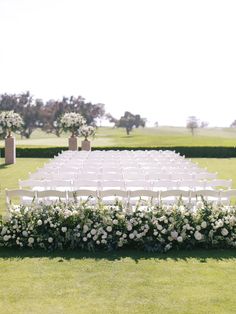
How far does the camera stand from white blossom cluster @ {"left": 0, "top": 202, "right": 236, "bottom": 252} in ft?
29.9

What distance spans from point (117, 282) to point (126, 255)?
57.4 inches

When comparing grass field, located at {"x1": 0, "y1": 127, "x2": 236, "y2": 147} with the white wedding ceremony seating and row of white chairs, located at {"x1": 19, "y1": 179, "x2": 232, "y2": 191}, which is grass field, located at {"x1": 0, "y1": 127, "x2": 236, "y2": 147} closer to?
the white wedding ceremony seating

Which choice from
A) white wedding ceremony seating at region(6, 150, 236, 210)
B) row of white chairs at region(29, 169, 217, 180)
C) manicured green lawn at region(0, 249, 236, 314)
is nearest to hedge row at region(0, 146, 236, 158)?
white wedding ceremony seating at region(6, 150, 236, 210)

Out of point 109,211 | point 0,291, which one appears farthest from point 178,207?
point 0,291

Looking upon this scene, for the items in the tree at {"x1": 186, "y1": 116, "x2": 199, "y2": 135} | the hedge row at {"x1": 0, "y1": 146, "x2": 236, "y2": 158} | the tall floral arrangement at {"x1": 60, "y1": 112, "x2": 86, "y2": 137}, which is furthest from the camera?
the tree at {"x1": 186, "y1": 116, "x2": 199, "y2": 135}

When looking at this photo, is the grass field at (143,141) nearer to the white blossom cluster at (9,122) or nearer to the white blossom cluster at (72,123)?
the white blossom cluster at (72,123)

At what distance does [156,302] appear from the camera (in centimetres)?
655

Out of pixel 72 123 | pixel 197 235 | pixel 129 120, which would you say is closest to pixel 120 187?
pixel 197 235

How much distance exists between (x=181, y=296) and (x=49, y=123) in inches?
4301

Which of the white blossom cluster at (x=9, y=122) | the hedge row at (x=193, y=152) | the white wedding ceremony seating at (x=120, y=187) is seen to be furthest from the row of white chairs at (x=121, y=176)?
the hedge row at (x=193, y=152)

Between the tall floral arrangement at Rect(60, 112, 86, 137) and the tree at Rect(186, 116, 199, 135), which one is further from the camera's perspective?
the tree at Rect(186, 116, 199, 135)

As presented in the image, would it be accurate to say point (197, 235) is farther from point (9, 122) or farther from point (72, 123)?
point (72, 123)

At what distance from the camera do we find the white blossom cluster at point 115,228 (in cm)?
912

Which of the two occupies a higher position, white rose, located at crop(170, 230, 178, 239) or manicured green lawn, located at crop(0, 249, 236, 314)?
white rose, located at crop(170, 230, 178, 239)
